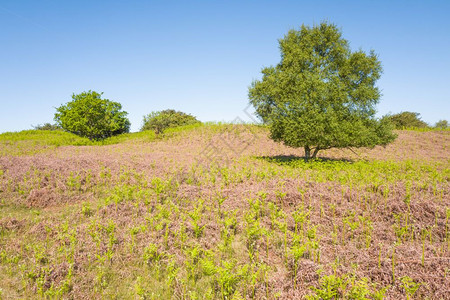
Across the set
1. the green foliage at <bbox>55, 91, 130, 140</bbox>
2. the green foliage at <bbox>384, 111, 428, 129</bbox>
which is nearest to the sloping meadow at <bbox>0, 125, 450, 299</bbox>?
the green foliage at <bbox>55, 91, 130, 140</bbox>

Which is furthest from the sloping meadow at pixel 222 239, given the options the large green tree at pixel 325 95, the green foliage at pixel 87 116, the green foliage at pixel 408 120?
the green foliage at pixel 408 120

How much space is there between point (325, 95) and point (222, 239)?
578 inches

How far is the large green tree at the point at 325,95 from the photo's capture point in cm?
1719

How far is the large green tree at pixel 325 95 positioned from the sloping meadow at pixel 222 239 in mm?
6024

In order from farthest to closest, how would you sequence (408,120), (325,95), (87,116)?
(408,120) → (87,116) → (325,95)

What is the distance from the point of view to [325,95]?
684 inches

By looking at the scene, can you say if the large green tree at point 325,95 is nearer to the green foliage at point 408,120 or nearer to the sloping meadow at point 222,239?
the sloping meadow at point 222,239

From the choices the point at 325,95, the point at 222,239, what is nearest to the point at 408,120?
the point at 325,95

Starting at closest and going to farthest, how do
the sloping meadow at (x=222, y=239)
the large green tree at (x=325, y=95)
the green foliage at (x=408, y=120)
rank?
the sloping meadow at (x=222, y=239), the large green tree at (x=325, y=95), the green foliage at (x=408, y=120)

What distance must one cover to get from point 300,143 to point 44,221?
15.4 metres

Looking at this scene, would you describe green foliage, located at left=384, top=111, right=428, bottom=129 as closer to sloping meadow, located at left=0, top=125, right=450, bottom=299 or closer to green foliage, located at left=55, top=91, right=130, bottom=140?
sloping meadow, located at left=0, top=125, right=450, bottom=299

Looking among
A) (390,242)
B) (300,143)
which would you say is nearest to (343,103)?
(300,143)

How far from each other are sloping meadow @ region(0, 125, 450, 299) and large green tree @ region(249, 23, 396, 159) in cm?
602

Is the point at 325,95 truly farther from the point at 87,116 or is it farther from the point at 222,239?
the point at 87,116
